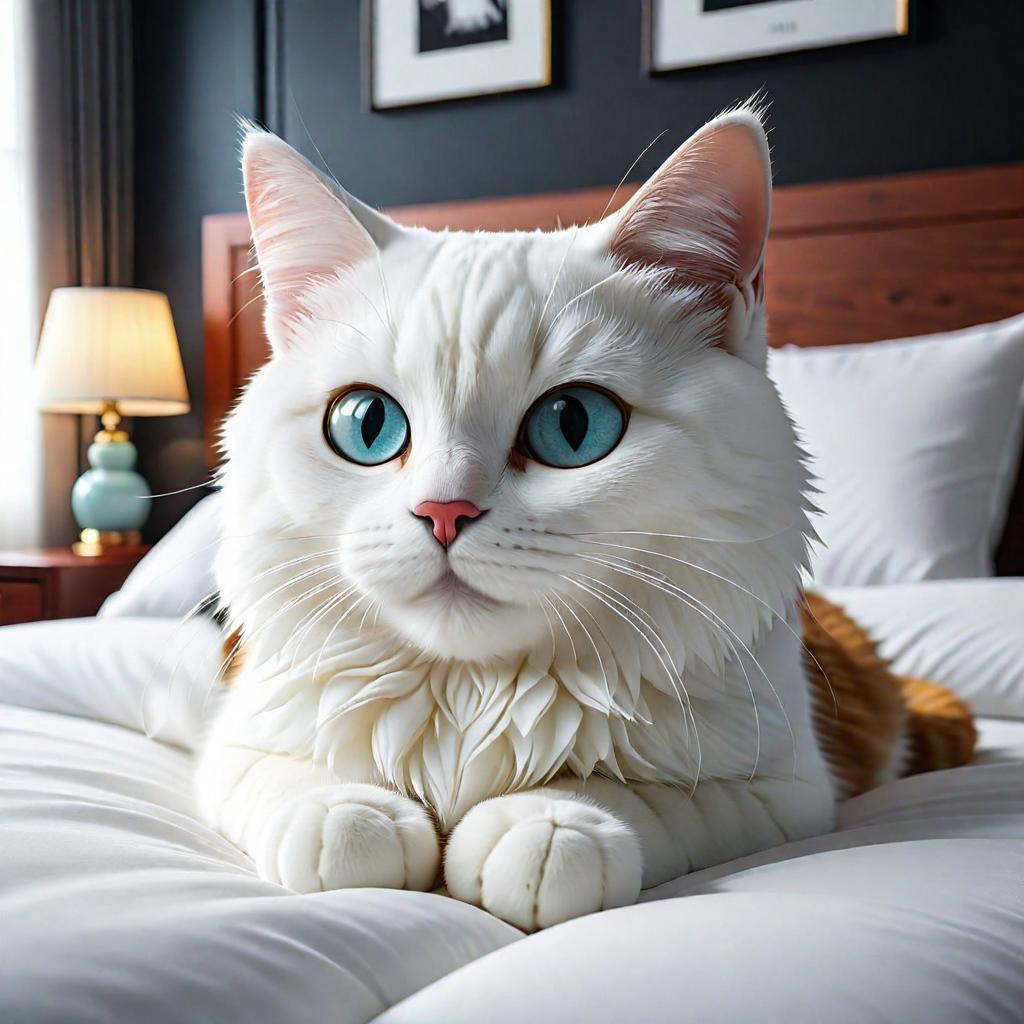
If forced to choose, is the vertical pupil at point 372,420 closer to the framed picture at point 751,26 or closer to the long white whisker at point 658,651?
the long white whisker at point 658,651

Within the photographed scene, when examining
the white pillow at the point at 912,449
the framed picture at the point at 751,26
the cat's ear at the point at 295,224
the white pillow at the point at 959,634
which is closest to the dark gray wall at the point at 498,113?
the framed picture at the point at 751,26

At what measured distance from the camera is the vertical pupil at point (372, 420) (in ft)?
2.71

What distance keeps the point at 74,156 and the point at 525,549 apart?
343 centimetres

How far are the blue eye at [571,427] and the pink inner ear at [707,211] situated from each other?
0.52ft

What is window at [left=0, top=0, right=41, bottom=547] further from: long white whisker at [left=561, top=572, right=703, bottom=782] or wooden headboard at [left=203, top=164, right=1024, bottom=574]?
long white whisker at [left=561, top=572, right=703, bottom=782]

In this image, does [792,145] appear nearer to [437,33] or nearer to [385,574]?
[437,33]

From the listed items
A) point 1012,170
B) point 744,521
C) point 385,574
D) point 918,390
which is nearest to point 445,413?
point 385,574

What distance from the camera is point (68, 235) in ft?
11.6

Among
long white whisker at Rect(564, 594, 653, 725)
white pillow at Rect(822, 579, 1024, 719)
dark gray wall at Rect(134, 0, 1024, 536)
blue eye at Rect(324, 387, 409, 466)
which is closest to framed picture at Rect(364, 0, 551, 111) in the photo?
dark gray wall at Rect(134, 0, 1024, 536)

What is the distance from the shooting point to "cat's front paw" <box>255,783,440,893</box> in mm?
678

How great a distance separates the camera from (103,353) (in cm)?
307

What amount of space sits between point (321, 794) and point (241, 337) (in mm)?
2915

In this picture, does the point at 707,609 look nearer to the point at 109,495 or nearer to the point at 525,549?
the point at 525,549

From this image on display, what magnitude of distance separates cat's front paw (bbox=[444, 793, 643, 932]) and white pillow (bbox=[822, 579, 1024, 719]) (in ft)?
2.80
